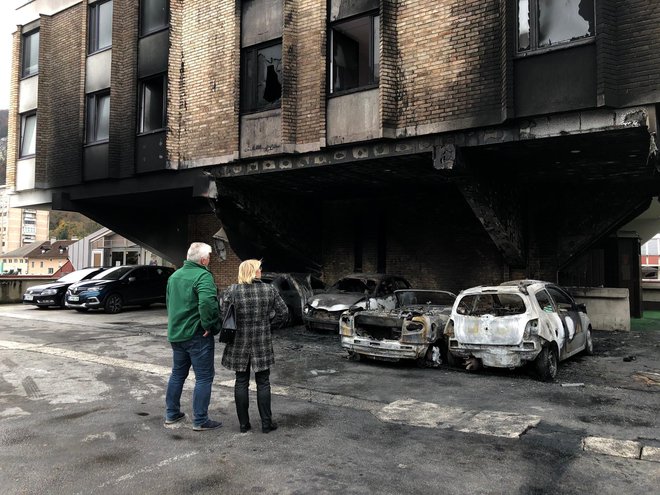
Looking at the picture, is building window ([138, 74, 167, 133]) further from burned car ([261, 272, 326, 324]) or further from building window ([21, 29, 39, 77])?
building window ([21, 29, 39, 77])

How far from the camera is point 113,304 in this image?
1684 cm

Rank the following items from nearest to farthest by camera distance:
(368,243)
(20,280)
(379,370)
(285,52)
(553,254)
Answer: (379,370), (285,52), (553,254), (368,243), (20,280)

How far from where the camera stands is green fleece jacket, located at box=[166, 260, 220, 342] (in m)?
4.72

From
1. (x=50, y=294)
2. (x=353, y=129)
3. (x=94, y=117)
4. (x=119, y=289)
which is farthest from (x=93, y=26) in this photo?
(x=353, y=129)

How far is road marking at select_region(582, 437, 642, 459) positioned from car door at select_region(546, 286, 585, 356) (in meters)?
Answer: 3.62

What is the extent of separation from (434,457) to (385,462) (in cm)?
45

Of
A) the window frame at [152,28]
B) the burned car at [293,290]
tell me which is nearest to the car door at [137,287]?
the burned car at [293,290]

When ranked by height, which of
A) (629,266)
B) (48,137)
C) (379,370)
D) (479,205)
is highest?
(48,137)

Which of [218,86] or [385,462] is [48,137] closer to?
[218,86]

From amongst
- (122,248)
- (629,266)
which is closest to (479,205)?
(629,266)

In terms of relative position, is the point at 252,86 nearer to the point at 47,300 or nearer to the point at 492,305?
the point at 492,305

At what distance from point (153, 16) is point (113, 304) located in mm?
9181

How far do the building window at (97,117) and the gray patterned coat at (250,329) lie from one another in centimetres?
1349

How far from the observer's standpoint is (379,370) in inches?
325
